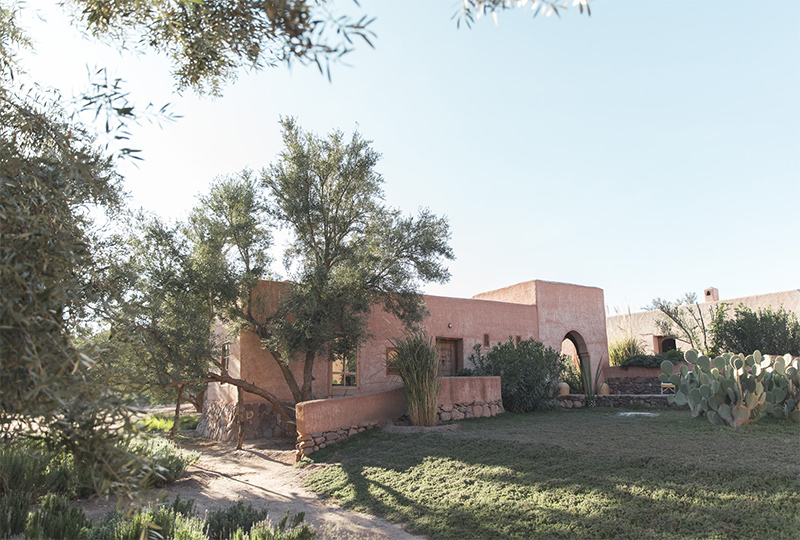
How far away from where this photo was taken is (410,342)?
10867 mm

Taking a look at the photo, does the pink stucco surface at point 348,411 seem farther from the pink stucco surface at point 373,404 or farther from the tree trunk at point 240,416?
the tree trunk at point 240,416

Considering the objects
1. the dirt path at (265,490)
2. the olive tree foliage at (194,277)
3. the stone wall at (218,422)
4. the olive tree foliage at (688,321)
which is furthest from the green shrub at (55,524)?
the olive tree foliage at (688,321)

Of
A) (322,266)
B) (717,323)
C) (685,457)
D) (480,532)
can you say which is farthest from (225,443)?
(717,323)

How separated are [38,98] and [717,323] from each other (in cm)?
1807

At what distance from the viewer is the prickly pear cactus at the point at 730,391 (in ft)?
27.9

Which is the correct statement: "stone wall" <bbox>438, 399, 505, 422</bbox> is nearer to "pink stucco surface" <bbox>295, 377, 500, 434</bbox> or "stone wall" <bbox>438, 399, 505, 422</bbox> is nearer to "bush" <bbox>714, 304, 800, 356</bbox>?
"pink stucco surface" <bbox>295, 377, 500, 434</bbox>

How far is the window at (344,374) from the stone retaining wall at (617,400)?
5502 millimetres

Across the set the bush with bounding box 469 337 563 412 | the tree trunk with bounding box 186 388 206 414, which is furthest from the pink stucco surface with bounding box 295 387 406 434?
the tree trunk with bounding box 186 388 206 414

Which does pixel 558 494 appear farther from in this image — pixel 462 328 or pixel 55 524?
pixel 462 328

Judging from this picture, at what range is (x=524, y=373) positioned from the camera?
13.0 meters

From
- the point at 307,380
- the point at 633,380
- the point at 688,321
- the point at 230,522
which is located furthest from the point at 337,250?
the point at 688,321

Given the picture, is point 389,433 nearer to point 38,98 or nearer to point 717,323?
point 38,98

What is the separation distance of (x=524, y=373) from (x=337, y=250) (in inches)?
218

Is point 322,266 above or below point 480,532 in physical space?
above
